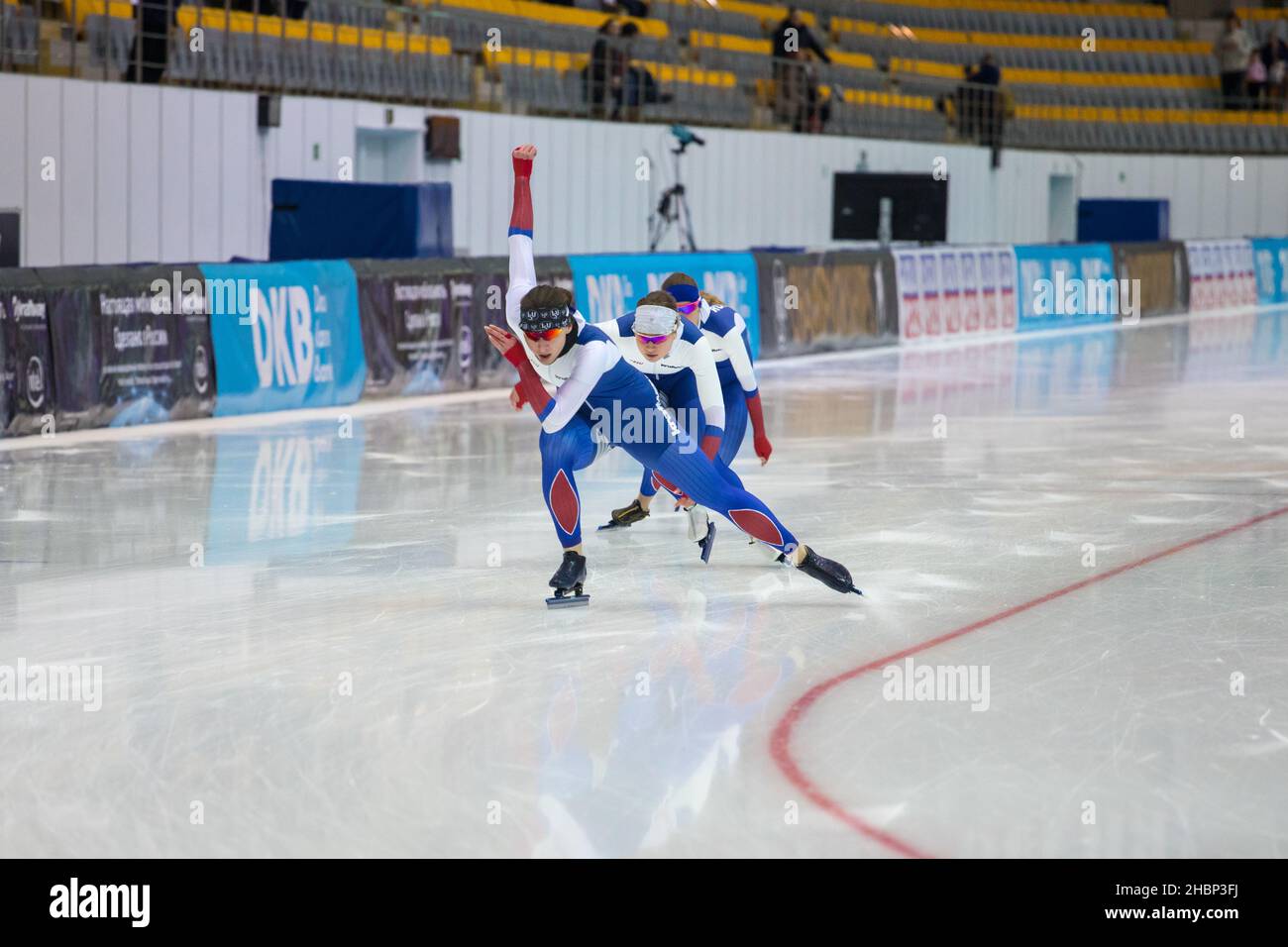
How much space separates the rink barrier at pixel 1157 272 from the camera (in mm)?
26875

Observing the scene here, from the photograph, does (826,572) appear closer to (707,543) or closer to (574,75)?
(707,543)

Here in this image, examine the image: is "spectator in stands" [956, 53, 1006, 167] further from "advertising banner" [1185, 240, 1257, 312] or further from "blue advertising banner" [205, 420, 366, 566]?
"blue advertising banner" [205, 420, 366, 566]

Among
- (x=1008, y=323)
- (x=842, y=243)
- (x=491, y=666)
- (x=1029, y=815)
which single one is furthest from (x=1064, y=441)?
(x=842, y=243)

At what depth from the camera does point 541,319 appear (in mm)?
6594

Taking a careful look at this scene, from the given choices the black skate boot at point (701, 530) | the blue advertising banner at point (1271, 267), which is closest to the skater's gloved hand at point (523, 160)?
the black skate boot at point (701, 530)

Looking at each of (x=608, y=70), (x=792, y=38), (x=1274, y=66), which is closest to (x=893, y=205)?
(x=792, y=38)

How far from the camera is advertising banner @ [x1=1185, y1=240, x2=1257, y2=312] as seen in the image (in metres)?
28.7

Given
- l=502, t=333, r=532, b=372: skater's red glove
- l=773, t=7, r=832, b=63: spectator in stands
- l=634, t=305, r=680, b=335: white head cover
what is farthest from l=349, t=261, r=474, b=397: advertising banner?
l=773, t=7, r=832, b=63: spectator in stands

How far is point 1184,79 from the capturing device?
115ft

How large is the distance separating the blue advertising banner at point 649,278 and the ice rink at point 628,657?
456 cm

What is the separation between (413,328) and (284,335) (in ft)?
4.92

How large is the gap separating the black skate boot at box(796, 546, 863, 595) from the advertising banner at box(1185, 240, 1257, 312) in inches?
900
